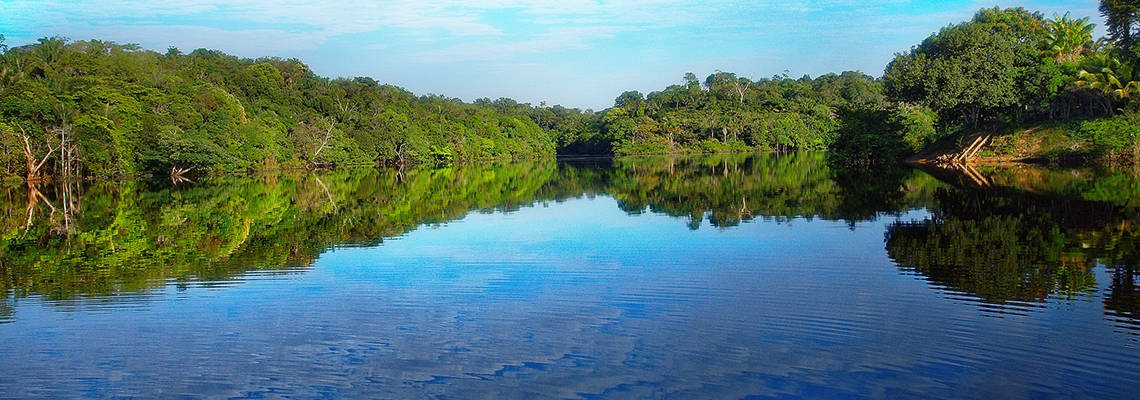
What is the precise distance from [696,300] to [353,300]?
13.8 feet

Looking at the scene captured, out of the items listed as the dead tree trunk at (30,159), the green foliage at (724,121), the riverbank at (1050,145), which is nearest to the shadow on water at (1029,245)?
the riverbank at (1050,145)

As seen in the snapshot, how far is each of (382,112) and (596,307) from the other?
291 feet

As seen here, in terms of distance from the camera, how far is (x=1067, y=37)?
43.3m

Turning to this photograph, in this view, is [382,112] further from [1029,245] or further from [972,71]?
[1029,245]

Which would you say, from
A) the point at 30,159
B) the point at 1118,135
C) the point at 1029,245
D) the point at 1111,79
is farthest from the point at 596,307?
the point at 30,159

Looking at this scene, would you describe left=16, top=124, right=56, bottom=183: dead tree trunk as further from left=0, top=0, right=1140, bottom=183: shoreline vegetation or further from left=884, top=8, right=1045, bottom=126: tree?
left=884, top=8, right=1045, bottom=126: tree

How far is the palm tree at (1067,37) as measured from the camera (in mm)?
42938

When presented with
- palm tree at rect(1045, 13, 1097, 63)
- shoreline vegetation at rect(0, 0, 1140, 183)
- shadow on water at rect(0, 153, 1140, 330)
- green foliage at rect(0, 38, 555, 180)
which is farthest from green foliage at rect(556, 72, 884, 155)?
shadow on water at rect(0, 153, 1140, 330)

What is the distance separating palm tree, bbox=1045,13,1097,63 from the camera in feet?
141

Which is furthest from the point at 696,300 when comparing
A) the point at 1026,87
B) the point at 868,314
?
the point at 1026,87

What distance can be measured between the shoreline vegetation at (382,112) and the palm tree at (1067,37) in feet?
0.35

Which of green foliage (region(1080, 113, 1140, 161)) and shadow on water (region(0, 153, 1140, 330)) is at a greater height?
green foliage (region(1080, 113, 1140, 161))

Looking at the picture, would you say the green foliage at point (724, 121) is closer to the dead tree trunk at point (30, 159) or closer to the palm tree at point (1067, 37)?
the palm tree at point (1067, 37)

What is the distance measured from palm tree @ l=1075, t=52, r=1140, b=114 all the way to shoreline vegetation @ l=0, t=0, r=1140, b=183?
0.29 ft
